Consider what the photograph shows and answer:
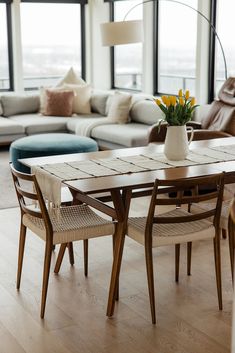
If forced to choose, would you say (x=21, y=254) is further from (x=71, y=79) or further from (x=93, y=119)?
(x=71, y=79)

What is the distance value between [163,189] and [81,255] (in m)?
1.04

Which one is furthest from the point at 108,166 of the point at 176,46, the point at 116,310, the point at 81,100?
the point at 81,100

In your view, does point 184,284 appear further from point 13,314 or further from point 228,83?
point 228,83

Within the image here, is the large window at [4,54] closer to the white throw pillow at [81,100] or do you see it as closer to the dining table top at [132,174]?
the white throw pillow at [81,100]

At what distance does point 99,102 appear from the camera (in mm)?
8461

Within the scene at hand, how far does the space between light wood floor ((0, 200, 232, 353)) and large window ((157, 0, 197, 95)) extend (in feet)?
13.4

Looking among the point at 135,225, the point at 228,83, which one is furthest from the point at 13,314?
the point at 228,83

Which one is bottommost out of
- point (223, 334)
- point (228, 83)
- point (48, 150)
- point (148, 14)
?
point (223, 334)

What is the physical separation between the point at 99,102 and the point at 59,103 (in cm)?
58

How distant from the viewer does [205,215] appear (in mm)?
3209

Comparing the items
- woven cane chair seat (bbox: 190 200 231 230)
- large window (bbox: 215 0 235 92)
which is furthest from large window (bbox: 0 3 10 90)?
woven cane chair seat (bbox: 190 200 231 230)

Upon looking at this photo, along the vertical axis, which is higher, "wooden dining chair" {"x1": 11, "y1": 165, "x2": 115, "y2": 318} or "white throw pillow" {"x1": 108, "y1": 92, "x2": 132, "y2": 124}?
"white throw pillow" {"x1": 108, "y1": 92, "x2": 132, "y2": 124}

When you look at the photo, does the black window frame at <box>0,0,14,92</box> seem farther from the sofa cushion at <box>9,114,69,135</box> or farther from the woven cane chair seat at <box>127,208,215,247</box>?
the woven cane chair seat at <box>127,208,215,247</box>

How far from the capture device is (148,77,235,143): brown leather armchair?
557 centimetres
